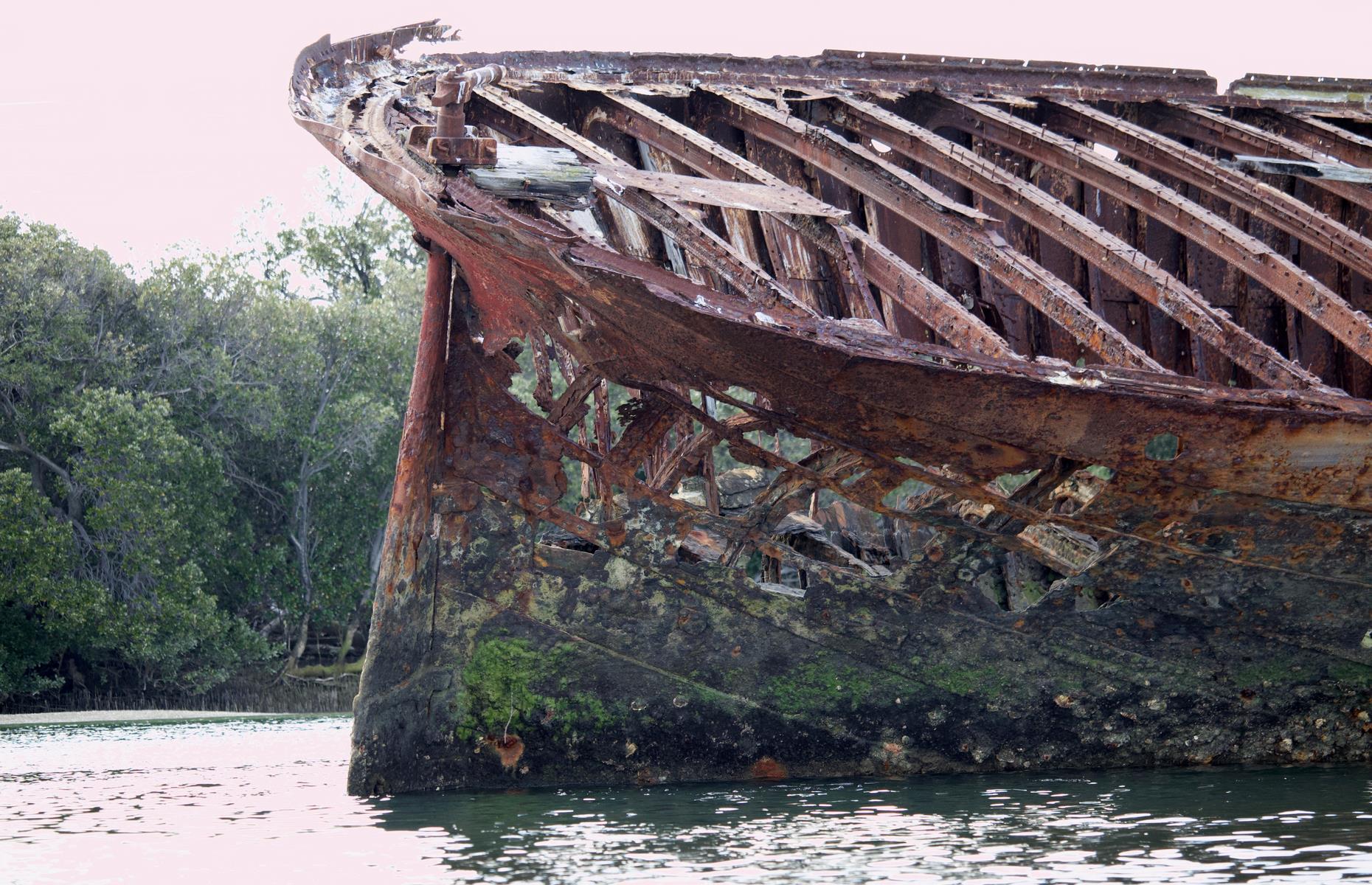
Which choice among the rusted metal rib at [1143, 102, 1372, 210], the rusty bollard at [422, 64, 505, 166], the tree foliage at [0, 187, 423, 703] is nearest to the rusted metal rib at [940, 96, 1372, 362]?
the rusted metal rib at [1143, 102, 1372, 210]

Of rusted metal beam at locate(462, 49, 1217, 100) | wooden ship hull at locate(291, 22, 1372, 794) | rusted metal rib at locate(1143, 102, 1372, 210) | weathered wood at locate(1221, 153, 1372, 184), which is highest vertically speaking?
rusted metal beam at locate(462, 49, 1217, 100)

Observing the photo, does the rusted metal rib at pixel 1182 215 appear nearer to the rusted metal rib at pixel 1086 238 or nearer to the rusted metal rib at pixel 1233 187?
the rusted metal rib at pixel 1233 187

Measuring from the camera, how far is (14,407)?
2028cm

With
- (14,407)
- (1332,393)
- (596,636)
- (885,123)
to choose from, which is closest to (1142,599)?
(1332,393)

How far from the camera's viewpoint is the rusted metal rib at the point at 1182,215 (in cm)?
673

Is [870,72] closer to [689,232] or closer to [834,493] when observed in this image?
[689,232]

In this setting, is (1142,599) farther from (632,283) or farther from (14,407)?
(14,407)

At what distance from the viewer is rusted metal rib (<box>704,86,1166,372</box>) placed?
6.29 metres

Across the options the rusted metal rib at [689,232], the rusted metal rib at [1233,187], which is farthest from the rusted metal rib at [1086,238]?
the rusted metal rib at [689,232]

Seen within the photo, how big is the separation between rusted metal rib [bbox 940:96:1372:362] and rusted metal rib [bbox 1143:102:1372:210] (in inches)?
35.5

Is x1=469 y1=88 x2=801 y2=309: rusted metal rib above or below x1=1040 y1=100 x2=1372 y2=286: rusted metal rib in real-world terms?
below

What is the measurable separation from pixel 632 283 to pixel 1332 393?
9.22ft

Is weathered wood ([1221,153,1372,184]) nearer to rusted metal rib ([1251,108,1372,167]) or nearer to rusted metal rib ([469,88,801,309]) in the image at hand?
rusted metal rib ([1251,108,1372,167])

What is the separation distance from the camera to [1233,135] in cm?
899
